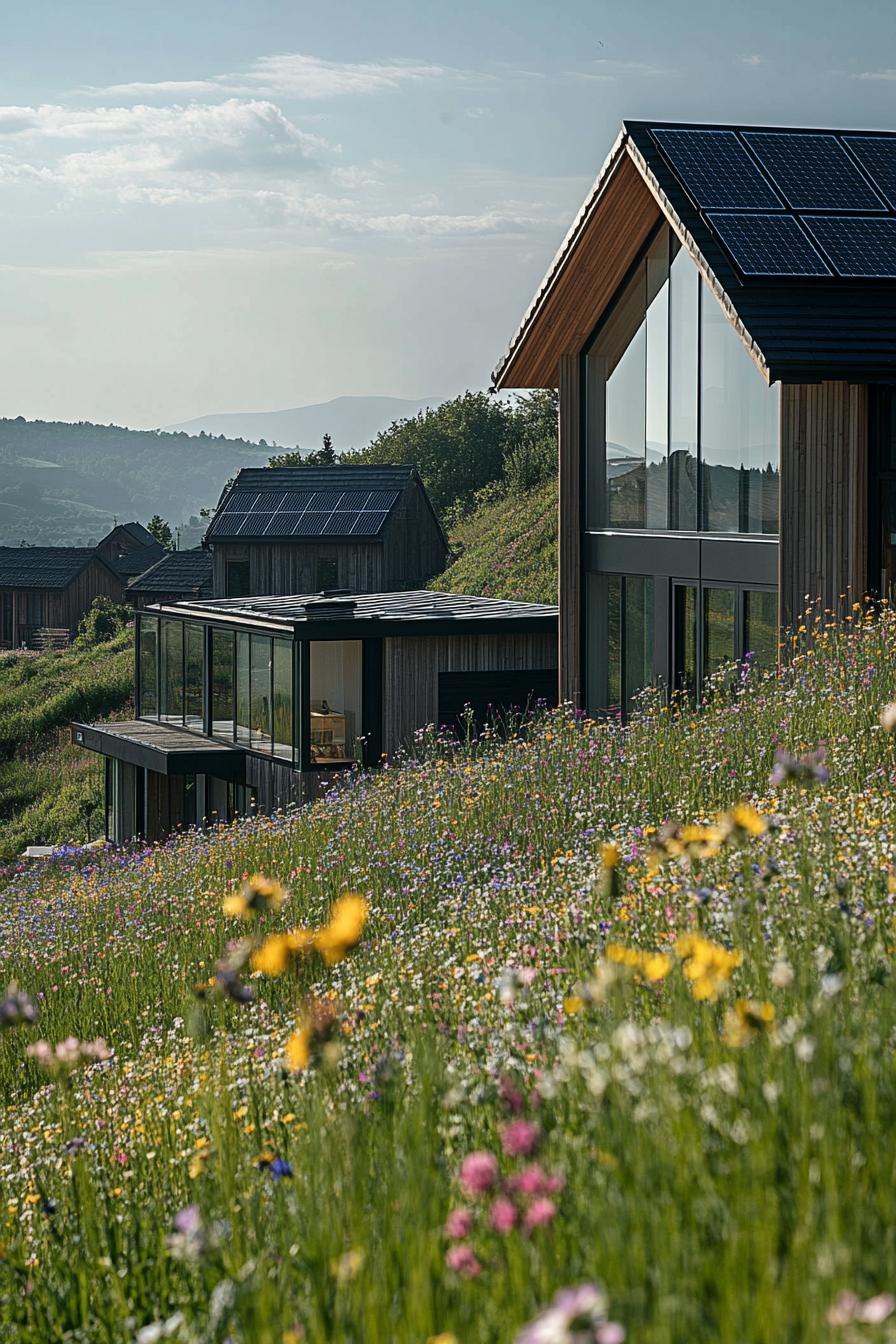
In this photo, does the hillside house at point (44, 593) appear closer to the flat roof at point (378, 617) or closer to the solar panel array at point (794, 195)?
the flat roof at point (378, 617)

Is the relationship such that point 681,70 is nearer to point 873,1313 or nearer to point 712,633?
point 712,633

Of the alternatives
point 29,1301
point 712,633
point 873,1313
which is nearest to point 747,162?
point 712,633

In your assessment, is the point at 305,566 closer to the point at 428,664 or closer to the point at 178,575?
the point at 178,575

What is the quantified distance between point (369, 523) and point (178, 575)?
13.0 metres

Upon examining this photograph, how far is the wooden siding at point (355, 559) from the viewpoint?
2001 inches

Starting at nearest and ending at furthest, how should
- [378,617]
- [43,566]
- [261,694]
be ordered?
1. [378,617]
2. [261,694]
3. [43,566]

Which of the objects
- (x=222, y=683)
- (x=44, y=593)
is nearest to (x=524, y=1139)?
(x=222, y=683)

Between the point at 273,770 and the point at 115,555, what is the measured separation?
56883 millimetres

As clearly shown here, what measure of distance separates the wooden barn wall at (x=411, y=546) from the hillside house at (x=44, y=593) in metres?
20.5

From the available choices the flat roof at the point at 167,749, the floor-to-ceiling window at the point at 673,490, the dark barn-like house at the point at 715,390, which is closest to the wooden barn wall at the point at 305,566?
the flat roof at the point at 167,749

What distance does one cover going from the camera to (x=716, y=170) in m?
17.5

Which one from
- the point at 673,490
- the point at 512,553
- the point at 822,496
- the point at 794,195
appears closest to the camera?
the point at 822,496

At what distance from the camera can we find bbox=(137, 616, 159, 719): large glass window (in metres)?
28.6

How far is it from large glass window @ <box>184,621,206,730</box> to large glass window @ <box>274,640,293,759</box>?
303 centimetres
